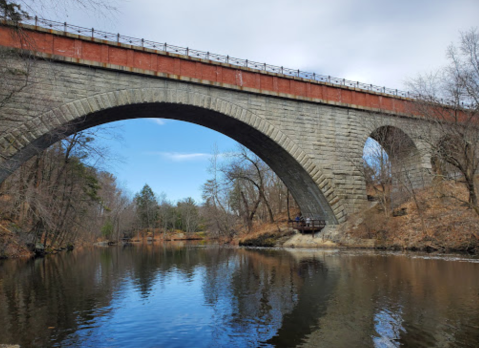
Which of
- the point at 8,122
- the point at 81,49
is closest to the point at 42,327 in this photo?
the point at 8,122

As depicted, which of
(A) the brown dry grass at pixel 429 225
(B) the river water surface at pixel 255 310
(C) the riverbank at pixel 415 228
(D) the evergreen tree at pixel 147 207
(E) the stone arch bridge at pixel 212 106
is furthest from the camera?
(D) the evergreen tree at pixel 147 207

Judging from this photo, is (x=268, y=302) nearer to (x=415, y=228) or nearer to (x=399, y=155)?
(x=415, y=228)

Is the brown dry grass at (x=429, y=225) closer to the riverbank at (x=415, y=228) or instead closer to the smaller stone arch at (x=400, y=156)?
the riverbank at (x=415, y=228)

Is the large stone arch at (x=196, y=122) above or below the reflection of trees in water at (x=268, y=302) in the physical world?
above

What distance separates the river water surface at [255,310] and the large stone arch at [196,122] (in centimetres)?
627

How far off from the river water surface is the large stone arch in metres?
6.27

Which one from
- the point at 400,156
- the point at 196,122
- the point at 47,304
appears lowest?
the point at 47,304

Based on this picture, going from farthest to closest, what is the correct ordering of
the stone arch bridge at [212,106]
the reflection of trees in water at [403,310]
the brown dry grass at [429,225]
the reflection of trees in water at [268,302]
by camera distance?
1. the brown dry grass at [429,225]
2. the stone arch bridge at [212,106]
3. the reflection of trees in water at [268,302]
4. the reflection of trees in water at [403,310]

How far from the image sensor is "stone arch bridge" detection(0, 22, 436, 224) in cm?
1516

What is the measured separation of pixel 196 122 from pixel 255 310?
54.1 ft

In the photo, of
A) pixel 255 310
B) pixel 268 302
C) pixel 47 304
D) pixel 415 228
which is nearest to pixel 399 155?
pixel 415 228

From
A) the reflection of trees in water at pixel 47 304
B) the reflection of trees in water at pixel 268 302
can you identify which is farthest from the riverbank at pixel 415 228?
the reflection of trees in water at pixel 47 304

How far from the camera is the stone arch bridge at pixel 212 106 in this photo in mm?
15156

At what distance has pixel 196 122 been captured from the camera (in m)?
22.0
